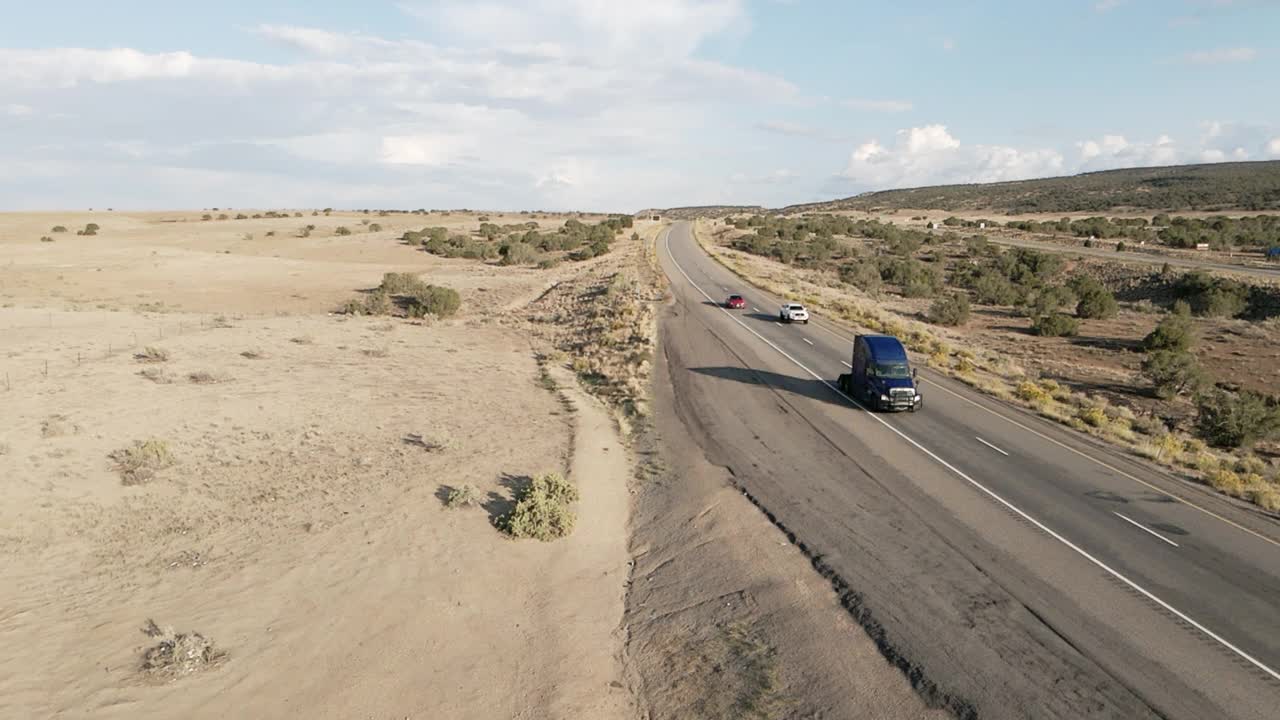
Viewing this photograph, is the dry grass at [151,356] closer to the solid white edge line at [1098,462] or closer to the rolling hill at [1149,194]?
the solid white edge line at [1098,462]

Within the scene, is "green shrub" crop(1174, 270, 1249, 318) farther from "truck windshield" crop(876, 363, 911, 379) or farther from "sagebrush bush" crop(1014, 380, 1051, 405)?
"truck windshield" crop(876, 363, 911, 379)

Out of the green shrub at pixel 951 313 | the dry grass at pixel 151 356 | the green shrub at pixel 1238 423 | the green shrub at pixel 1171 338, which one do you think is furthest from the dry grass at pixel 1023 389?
the dry grass at pixel 151 356

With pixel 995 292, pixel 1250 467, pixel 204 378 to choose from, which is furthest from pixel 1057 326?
pixel 204 378

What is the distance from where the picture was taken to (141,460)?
53.6ft

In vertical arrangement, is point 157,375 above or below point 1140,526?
above

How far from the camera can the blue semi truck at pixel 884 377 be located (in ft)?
78.1

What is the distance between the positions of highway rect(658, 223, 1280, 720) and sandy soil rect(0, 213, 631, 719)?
16.0ft

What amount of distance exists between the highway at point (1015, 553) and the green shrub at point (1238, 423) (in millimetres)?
6325

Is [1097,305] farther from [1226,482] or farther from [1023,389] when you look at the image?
[1226,482]

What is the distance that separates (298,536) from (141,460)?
235 inches

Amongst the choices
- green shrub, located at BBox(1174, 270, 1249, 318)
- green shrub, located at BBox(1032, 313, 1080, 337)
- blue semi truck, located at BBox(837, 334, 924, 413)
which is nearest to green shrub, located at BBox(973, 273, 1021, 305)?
green shrub, located at BBox(1032, 313, 1080, 337)

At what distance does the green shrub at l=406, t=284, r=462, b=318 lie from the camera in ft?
136

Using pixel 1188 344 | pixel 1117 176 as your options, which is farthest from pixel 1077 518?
pixel 1117 176

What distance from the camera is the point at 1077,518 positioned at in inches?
627
